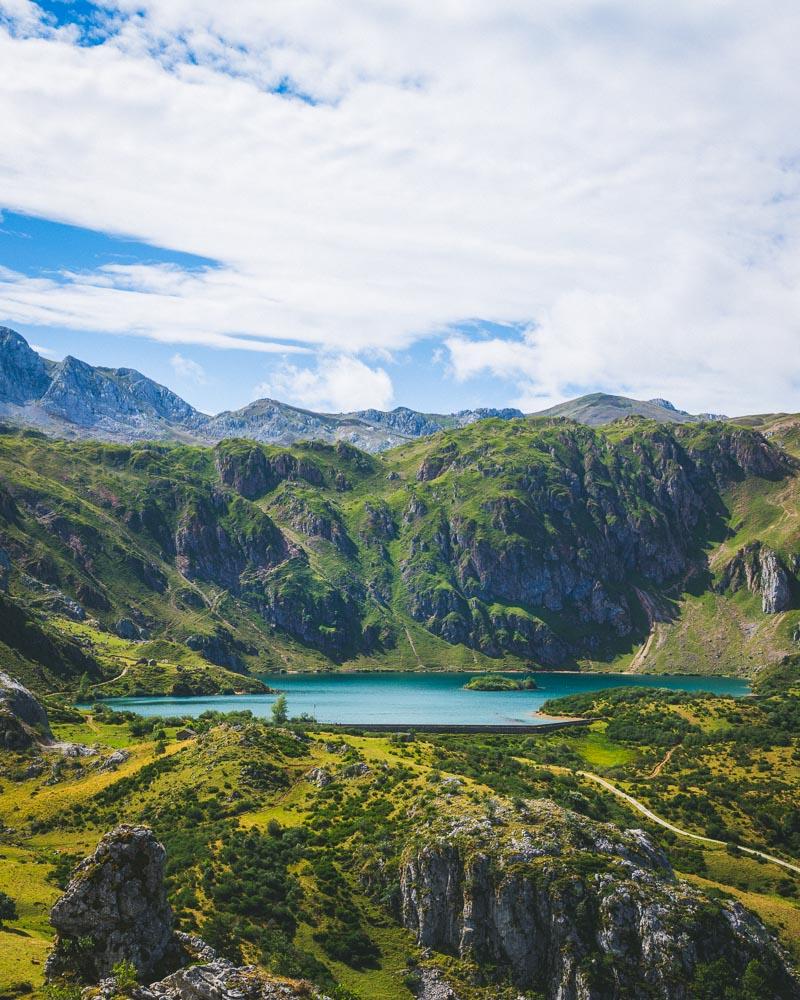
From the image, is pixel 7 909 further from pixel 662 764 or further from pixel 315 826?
pixel 662 764

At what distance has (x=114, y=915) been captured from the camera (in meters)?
52.4

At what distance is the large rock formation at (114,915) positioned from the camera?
166 feet

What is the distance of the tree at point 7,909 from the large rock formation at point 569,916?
136 feet

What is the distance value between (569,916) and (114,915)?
4969 centimetres

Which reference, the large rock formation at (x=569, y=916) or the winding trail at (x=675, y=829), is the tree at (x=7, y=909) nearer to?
the large rock formation at (x=569, y=916)

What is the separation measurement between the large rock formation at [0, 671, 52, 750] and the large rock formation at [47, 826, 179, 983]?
91.2 metres

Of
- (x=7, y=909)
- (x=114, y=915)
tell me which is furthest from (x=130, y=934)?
(x=7, y=909)

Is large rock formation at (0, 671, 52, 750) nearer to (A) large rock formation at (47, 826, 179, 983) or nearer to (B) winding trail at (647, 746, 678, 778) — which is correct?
(A) large rock formation at (47, 826, 179, 983)

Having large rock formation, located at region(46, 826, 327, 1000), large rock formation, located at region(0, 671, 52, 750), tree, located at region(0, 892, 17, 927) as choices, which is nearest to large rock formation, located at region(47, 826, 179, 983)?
large rock formation, located at region(46, 826, 327, 1000)

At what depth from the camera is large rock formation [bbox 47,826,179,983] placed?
166 feet

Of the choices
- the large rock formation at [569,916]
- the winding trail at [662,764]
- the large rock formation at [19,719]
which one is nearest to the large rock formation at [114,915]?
the large rock formation at [569,916]

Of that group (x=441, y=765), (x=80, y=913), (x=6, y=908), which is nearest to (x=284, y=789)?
(x=441, y=765)

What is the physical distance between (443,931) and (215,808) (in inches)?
1385

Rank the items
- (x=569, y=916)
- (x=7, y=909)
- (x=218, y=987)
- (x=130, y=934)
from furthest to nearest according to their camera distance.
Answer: (x=569, y=916), (x=7, y=909), (x=130, y=934), (x=218, y=987)
